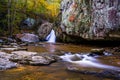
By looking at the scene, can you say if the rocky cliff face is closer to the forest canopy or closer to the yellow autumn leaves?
the forest canopy

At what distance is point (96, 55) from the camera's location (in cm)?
1298

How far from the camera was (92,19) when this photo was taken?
54.7 feet

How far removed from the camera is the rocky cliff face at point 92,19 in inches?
576

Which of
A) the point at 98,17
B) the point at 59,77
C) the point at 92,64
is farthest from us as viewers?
the point at 98,17

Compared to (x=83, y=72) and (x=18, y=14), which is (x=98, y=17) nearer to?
(x=83, y=72)

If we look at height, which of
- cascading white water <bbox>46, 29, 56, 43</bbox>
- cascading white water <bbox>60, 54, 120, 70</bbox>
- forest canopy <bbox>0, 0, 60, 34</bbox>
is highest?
forest canopy <bbox>0, 0, 60, 34</bbox>

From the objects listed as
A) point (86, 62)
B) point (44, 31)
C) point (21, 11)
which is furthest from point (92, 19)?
point (21, 11)

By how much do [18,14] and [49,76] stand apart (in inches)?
724

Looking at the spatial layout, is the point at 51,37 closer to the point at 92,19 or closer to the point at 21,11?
the point at 21,11

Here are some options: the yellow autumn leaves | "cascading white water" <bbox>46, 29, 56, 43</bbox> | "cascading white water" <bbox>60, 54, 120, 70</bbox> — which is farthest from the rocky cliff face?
the yellow autumn leaves

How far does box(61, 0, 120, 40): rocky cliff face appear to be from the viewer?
14.6 meters

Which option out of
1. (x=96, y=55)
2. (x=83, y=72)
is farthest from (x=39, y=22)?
(x=83, y=72)

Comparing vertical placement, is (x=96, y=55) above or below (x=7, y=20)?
below

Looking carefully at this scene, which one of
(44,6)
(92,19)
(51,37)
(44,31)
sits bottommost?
(51,37)
